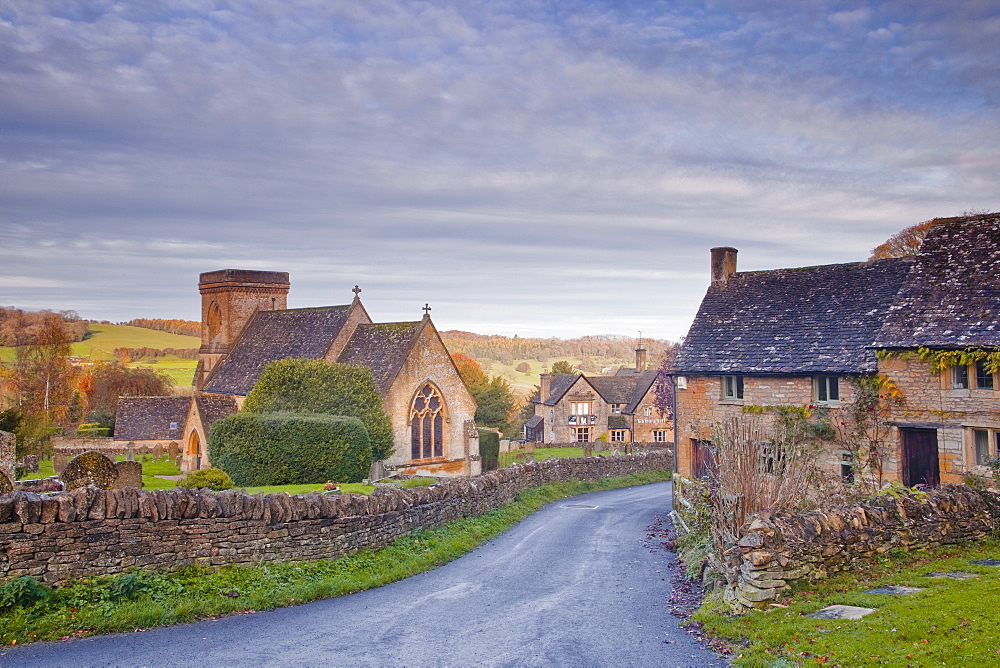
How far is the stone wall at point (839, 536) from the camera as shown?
12.7 metres

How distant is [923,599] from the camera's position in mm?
11453

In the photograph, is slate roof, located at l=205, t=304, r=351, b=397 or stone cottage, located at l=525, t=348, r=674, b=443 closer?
slate roof, located at l=205, t=304, r=351, b=397

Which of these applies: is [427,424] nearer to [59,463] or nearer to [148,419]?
[59,463]

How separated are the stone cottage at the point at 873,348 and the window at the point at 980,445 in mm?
29

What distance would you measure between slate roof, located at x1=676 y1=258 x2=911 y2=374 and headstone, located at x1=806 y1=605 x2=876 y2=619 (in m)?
14.5

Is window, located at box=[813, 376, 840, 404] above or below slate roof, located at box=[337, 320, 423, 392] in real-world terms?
below

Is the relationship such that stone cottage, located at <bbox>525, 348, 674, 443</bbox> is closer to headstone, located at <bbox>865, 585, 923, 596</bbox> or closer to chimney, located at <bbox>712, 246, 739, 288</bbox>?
chimney, located at <bbox>712, 246, 739, 288</bbox>

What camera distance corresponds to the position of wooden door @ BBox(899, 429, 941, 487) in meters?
23.4

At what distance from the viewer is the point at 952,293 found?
76.8 feet

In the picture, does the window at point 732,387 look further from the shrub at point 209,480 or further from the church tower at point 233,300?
the church tower at point 233,300

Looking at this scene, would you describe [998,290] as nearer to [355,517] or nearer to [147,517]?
[355,517]

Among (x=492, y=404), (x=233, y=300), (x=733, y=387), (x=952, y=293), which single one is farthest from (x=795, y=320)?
(x=492, y=404)

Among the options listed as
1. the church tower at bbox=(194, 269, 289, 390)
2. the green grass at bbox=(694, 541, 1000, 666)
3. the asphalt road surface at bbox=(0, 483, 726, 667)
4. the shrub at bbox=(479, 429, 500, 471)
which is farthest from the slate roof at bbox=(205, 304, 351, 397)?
the green grass at bbox=(694, 541, 1000, 666)

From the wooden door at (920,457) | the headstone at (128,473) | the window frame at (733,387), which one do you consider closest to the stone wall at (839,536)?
the wooden door at (920,457)
